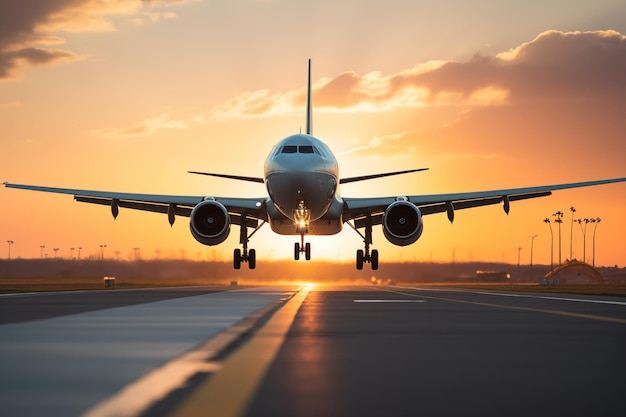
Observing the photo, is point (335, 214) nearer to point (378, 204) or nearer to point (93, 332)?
point (378, 204)

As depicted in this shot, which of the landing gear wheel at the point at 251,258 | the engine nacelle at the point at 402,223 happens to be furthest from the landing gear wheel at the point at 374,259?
the engine nacelle at the point at 402,223

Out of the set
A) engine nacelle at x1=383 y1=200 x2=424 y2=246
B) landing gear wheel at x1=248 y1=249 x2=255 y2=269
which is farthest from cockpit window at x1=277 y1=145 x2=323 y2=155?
landing gear wheel at x1=248 y1=249 x2=255 y2=269

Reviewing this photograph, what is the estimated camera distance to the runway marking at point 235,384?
714 cm

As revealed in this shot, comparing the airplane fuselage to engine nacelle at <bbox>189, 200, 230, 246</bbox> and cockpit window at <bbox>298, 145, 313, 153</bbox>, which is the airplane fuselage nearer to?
cockpit window at <bbox>298, 145, 313, 153</bbox>

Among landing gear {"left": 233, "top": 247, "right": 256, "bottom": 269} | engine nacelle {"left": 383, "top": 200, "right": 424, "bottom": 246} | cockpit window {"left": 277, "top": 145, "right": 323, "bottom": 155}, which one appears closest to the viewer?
cockpit window {"left": 277, "top": 145, "right": 323, "bottom": 155}

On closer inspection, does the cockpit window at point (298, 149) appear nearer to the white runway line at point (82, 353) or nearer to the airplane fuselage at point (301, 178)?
the airplane fuselage at point (301, 178)

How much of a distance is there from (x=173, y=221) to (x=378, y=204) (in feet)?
35.2

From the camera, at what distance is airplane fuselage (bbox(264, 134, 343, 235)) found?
38625 mm

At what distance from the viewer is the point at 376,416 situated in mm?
6828

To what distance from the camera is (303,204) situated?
4016cm

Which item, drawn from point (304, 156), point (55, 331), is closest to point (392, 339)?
point (55, 331)

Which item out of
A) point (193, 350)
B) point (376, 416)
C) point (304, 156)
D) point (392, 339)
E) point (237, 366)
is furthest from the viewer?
point (304, 156)

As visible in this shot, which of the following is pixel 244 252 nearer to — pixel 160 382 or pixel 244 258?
pixel 244 258

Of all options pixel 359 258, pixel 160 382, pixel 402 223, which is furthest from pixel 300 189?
pixel 160 382
